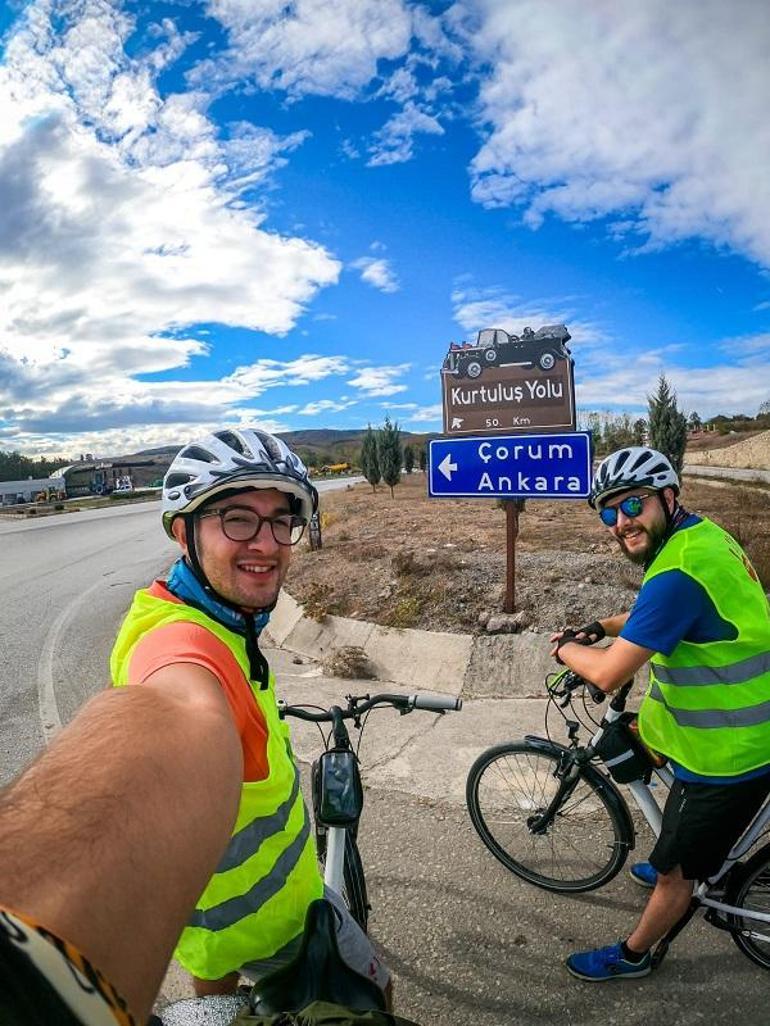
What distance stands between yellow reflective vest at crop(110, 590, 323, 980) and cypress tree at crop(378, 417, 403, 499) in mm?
37587

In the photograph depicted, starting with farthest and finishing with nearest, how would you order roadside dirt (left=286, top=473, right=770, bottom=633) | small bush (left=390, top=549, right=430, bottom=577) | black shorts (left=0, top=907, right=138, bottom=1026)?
small bush (left=390, top=549, right=430, bottom=577) → roadside dirt (left=286, top=473, right=770, bottom=633) → black shorts (left=0, top=907, right=138, bottom=1026)

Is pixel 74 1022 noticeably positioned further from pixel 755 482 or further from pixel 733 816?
pixel 755 482

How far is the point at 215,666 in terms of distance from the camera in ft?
4.67

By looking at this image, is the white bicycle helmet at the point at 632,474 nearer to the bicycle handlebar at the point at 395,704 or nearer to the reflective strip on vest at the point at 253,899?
the bicycle handlebar at the point at 395,704

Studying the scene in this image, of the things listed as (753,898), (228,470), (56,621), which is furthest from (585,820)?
(56,621)

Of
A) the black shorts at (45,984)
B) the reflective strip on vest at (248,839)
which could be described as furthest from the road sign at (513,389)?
the black shorts at (45,984)

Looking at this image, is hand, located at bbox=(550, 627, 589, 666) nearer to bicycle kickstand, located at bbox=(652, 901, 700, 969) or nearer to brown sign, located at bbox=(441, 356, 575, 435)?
bicycle kickstand, located at bbox=(652, 901, 700, 969)

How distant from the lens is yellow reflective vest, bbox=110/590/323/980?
59.9 inches

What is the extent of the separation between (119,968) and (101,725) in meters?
0.39

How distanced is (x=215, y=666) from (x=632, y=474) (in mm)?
2179

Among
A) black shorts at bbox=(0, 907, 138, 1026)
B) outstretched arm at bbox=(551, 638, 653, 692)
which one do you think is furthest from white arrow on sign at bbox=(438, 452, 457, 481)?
black shorts at bbox=(0, 907, 138, 1026)

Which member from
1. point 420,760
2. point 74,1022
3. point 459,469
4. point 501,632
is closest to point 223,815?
point 74,1022

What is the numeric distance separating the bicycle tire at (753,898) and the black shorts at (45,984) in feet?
9.43

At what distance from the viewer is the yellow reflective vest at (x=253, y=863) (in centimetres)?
152
